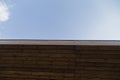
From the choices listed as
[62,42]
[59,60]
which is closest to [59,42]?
[62,42]

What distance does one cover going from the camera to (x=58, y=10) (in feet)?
17.4

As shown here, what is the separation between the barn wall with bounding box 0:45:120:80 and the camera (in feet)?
13.4

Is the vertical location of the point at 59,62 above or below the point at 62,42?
below

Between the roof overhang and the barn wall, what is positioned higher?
the roof overhang

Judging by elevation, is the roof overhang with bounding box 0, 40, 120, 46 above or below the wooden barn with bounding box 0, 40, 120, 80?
above

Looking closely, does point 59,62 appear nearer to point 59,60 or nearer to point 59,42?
point 59,60

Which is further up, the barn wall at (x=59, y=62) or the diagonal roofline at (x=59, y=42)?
the diagonal roofline at (x=59, y=42)

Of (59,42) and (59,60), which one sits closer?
(59,60)

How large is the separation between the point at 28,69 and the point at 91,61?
1173 millimetres

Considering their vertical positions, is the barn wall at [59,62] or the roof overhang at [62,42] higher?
the roof overhang at [62,42]

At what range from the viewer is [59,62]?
13.8 ft

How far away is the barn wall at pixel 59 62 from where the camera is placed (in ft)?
13.4

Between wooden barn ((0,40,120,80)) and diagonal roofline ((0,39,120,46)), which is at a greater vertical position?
diagonal roofline ((0,39,120,46))

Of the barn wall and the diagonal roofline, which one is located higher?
the diagonal roofline
